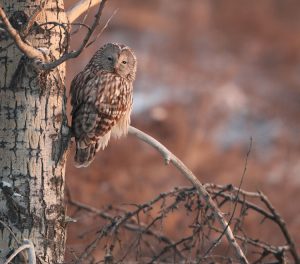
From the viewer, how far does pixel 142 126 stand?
36.5ft

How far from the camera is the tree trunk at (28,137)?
2957 millimetres

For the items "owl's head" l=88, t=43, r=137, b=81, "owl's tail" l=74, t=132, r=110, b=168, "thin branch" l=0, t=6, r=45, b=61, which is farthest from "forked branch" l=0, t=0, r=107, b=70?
"owl's head" l=88, t=43, r=137, b=81

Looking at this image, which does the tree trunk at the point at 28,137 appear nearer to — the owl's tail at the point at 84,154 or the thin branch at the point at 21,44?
the thin branch at the point at 21,44

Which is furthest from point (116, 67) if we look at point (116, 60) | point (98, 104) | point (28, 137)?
point (28, 137)

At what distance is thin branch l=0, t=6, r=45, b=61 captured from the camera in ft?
8.64

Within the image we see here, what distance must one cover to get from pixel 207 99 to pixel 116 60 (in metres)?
8.31

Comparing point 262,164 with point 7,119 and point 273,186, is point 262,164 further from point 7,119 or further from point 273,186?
point 7,119

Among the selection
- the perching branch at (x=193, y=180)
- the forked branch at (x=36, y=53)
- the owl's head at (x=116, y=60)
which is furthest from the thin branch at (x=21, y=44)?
the owl's head at (x=116, y=60)

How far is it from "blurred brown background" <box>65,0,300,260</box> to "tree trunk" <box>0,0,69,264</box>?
198 cm

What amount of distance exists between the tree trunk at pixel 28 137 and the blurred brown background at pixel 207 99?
1976mm

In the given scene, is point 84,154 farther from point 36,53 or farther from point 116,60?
point 36,53

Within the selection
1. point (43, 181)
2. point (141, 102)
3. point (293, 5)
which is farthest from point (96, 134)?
point (293, 5)

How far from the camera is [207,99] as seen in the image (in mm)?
12164

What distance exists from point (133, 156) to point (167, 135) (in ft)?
4.23
